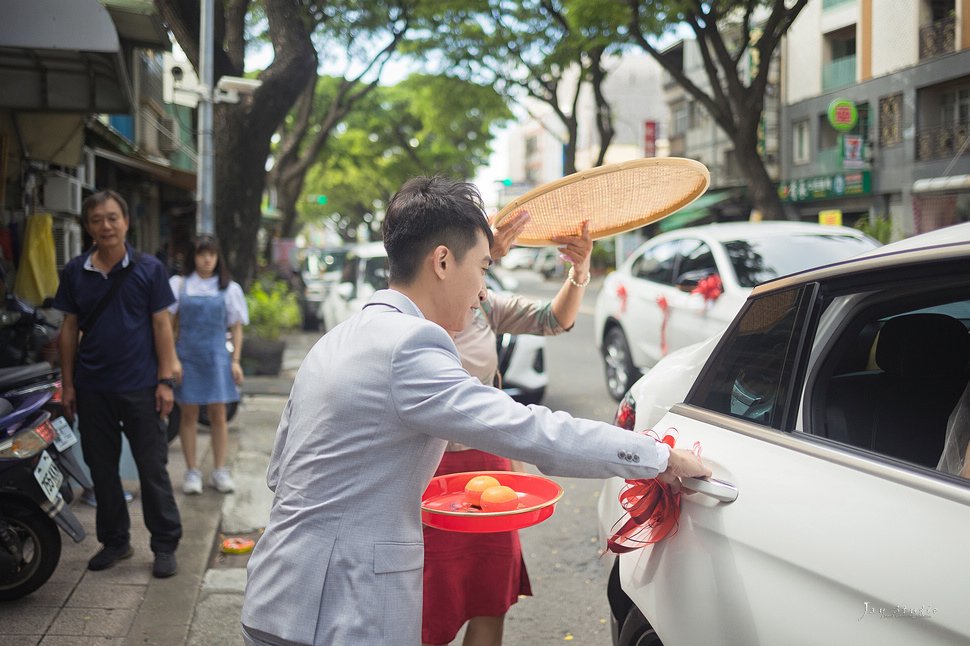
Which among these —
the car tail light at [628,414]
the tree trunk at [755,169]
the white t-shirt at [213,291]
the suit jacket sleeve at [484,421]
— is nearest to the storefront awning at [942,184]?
the tree trunk at [755,169]

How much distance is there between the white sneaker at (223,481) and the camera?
599 centimetres

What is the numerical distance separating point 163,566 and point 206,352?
192 centimetres

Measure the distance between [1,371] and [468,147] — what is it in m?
34.9

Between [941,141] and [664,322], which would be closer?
[664,322]

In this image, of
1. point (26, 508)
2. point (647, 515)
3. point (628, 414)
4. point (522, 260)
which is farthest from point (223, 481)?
point (522, 260)

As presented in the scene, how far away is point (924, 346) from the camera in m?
2.55

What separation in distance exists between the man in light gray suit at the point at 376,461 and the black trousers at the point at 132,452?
8.82 ft

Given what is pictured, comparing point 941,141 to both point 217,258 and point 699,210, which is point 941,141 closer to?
point 217,258

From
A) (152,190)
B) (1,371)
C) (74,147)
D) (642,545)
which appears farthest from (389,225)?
(152,190)

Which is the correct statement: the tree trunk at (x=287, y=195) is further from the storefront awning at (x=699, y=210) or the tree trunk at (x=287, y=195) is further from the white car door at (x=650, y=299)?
the white car door at (x=650, y=299)

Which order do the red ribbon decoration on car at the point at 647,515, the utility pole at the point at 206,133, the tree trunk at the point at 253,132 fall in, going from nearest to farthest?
the red ribbon decoration on car at the point at 647,515 → the utility pole at the point at 206,133 → the tree trunk at the point at 253,132

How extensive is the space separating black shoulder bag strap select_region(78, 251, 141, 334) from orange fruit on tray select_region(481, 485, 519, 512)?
2753 mm

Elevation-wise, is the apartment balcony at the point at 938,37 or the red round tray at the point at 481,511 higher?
the apartment balcony at the point at 938,37

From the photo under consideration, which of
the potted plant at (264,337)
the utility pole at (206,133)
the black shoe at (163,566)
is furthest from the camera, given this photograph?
the potted plant at (264,337)
